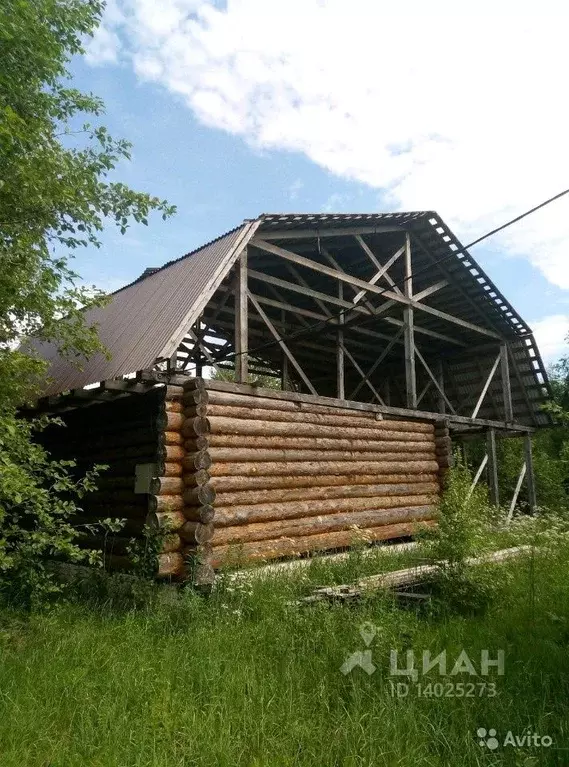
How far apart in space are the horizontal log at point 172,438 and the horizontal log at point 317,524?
1.34 metres

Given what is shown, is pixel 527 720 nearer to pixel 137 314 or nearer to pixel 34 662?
pixel 34 662

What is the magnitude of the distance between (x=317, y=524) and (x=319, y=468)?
0.95m

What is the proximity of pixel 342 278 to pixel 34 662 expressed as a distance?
8.39m

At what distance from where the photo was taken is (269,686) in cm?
477

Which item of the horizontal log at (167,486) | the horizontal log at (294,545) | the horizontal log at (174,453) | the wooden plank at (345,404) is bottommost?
the horizontal log at (294,545)

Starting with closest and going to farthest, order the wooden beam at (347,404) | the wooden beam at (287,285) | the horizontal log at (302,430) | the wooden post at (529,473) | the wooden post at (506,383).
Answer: the horizontal log at (302,430)
the wooden beam at (347,404)
the wooden beam at (287,285)
the wooden post at (506,383)
the wooden post at (529,473)

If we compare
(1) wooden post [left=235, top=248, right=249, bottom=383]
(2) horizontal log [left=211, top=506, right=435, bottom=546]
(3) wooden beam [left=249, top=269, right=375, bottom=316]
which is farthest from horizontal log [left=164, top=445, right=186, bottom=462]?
(3) wooden beam [left=249, top=269, right=375, bottom=316]

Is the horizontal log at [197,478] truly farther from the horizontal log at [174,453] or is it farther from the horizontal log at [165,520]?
the horizontal log at [165,520]

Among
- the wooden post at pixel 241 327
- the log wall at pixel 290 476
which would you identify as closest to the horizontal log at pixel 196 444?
the log wall at pixel 290 476

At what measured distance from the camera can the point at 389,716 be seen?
168 inches

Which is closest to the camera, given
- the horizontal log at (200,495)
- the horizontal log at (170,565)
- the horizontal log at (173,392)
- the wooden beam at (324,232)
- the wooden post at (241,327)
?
the horizontal log at (170,565)

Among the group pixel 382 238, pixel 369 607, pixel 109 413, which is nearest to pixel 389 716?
pixel 369 607

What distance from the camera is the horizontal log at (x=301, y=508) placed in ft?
27.4
